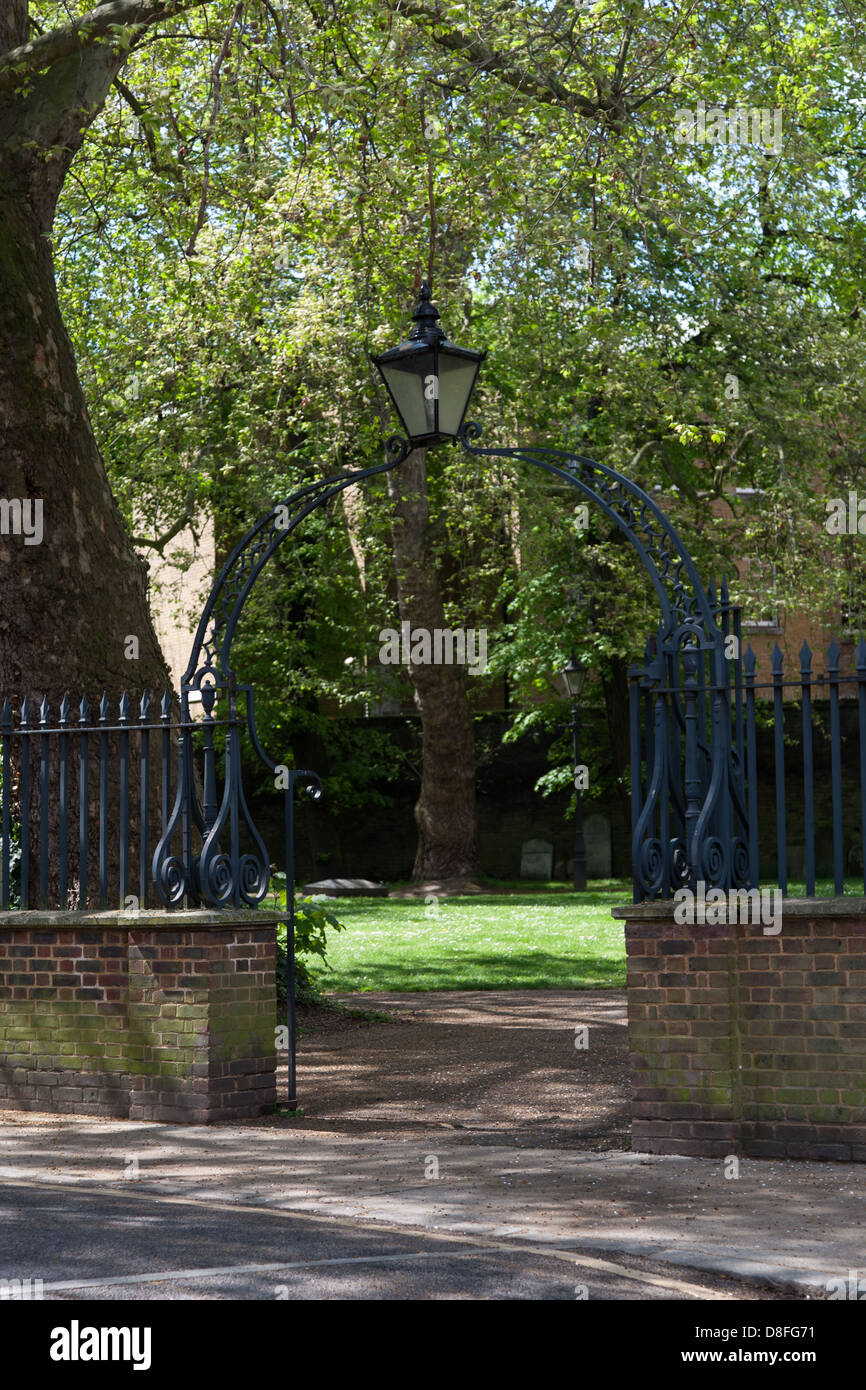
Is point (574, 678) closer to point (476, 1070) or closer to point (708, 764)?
point (476, 1070)

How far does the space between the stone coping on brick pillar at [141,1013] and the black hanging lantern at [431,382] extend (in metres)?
2.78

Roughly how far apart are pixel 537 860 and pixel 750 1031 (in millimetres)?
23095

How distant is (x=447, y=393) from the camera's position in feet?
27.8

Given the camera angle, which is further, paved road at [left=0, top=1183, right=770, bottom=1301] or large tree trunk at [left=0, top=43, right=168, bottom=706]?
large tree trunk at [left=0, top=43, right=168, bottom=706]

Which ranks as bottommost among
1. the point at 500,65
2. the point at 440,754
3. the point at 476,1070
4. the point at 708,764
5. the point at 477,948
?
the point at 476,1070

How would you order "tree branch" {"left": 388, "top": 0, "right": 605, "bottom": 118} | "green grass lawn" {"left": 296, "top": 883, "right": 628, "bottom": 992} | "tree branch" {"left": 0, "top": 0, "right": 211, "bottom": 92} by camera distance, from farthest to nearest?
"green grass lawn" {"left": 296, "top": 883, "right": 628, "bottom": 992} → "tree branch" {"left": 388, "top": 0, "right": 605, "bottom": 118} → "tree branch" {"left": 0, "top": 0, "right": 211, "bottom": 92}

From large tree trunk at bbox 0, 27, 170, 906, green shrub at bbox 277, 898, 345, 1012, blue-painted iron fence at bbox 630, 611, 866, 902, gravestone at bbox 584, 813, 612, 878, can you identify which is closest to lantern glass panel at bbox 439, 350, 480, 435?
blue-painted iron fence at bbox 630, 611, 866, 902

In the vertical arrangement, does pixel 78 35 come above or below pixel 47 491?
above

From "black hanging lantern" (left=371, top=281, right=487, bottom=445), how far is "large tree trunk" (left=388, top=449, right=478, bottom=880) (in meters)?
16.2

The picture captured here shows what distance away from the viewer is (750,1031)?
7.30 metres

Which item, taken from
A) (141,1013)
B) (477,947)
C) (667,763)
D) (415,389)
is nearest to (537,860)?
(477,947)

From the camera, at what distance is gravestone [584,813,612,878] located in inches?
1172

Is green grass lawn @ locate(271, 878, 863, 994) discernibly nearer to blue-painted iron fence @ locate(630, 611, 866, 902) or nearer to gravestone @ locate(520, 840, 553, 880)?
blue-painted iron fence @ locate(630, 611, 866, 902)
